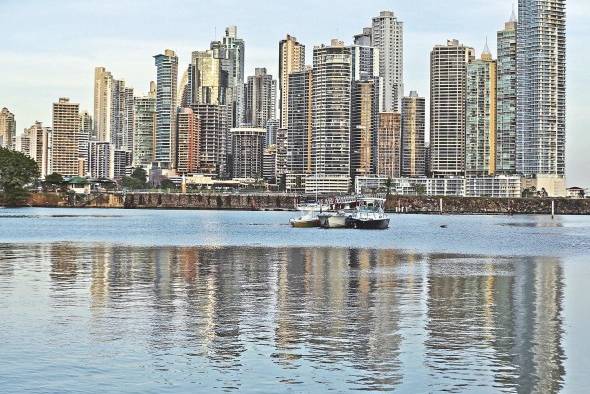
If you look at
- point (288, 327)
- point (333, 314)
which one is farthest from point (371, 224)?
point (288, 327)

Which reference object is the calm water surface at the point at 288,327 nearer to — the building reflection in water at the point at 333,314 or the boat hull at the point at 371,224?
the building reflection in water at the point at 333,314

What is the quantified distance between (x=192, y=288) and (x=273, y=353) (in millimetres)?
19000

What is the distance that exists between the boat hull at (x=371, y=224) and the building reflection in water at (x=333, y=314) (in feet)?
267

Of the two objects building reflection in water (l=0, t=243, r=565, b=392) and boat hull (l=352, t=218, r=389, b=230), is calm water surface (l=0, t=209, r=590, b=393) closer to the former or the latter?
building reflection in water (l=0, t=243, r=565, b=392)

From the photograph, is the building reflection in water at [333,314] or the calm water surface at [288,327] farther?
the building reflection in water at [333,314]

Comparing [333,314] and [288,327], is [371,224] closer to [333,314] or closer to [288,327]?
[333,314]

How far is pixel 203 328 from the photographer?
33.7 meters

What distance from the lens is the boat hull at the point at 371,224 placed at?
5930 inches

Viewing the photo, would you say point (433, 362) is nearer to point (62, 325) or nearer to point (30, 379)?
point (30, 379)

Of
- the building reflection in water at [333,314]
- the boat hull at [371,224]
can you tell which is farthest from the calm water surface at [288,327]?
the boat hull at [371,224]

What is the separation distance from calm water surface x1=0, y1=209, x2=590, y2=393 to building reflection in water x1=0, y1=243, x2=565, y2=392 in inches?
3.4

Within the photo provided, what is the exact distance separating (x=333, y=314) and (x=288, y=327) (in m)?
4.04

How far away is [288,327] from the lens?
1348 inches

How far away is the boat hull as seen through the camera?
150625 mm
